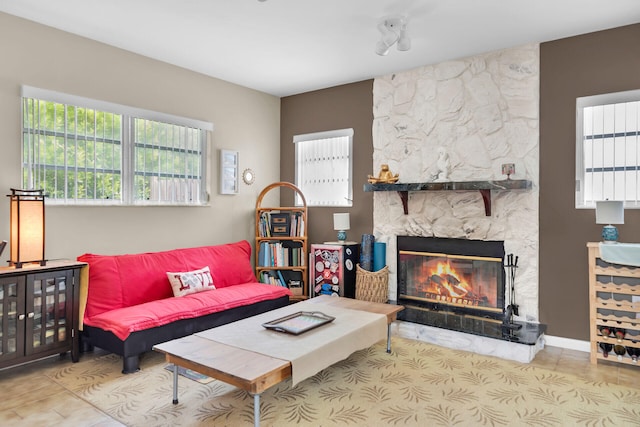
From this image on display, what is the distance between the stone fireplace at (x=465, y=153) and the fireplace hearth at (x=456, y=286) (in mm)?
69

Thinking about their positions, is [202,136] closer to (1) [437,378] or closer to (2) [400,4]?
(2) [400,4]

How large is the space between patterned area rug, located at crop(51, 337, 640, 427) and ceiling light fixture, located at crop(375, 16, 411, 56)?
2.62 meters

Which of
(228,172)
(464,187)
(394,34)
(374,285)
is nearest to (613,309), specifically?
(464,187)

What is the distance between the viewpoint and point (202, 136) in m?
4.82

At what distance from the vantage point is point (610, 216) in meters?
3.22

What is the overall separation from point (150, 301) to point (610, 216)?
4014 millimetres

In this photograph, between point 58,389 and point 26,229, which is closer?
point 58,389

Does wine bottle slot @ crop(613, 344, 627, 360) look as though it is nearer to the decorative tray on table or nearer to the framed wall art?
the decorative tray on table

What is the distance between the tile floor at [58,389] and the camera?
8.11 ft

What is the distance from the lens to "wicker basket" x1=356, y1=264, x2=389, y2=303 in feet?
15.0

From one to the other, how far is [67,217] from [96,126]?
903 millimetres

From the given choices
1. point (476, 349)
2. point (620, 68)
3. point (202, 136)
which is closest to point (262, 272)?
point (202, 136)

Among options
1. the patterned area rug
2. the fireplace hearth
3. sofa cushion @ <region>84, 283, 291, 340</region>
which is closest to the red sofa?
sofa cushion @ <region>84, 283, 291, 340</region>

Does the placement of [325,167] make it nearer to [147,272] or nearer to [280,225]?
[280,225]
